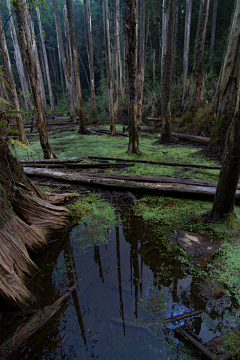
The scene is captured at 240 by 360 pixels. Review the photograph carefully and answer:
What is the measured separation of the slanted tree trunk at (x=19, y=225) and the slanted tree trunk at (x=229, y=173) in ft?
6.09

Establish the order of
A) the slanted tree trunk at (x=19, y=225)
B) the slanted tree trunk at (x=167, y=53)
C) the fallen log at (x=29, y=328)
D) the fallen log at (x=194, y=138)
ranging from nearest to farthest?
the fallen log at (x=29, y=328)
the slanted tree trunk at (x=19, y=225)
the slanted tree trunk at (x=167, y=53)
the fallen log at (x=194, y=138)

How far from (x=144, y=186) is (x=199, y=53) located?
7.78m

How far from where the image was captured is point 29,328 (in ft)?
4.12

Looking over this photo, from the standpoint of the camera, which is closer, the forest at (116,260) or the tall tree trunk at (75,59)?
the forest at (116,260)

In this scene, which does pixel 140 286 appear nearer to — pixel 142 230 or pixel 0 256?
pixel 142 230

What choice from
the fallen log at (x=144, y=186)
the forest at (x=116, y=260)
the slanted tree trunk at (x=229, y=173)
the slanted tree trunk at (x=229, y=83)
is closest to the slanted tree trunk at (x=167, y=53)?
the slanted tree trunk at (x=229, y=83)

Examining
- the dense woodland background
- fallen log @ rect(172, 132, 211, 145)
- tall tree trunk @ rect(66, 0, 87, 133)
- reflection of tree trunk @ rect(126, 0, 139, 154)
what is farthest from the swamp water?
tall tree trunk @ rect(66, 0, 87, 133)

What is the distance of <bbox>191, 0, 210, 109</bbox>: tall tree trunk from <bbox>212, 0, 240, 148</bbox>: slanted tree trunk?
412 cm

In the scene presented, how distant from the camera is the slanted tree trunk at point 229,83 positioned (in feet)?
12.9

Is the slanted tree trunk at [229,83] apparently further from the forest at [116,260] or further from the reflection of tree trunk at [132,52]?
the reflection of tree trunk at [132,52]

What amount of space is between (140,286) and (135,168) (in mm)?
2964

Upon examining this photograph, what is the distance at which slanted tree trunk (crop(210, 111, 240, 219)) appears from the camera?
1.92 meters

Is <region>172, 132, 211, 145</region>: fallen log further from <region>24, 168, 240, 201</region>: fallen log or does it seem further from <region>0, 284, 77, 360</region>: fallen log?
<region>0, 284, 77, 360</region>: fallen log

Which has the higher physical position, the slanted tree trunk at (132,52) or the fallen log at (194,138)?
the slanted tree trunk at (132,52)
